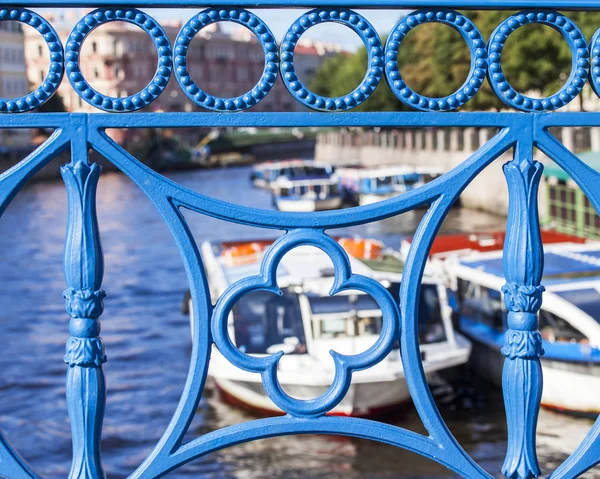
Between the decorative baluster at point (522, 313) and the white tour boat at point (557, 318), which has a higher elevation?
the decorative baluster at point (522, 313)

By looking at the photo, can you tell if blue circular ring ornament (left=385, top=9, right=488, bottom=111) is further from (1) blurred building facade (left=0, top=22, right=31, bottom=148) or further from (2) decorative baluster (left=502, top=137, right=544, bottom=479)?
(1) blurred building facade (left=0, top=22, right=31, bottom=148)

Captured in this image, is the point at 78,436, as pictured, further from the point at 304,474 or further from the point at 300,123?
the point at 304,474

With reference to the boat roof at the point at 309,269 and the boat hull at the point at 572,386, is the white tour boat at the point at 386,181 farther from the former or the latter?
the boat hull at the point at 572,386

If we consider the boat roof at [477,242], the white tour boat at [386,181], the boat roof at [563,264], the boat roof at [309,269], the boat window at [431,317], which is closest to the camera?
the boat roof at [309,269]

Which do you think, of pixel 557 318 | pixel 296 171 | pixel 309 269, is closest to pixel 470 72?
pixel 557 318

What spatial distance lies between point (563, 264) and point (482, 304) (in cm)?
111

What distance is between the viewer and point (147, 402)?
12.2 meters

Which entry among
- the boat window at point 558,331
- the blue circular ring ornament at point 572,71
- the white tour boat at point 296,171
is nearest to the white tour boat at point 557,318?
the boat window at point 558,331

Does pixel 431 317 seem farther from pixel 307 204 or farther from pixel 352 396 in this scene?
pixel 307 204

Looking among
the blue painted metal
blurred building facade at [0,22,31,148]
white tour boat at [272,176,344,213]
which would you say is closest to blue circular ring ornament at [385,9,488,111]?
the blue painted metal

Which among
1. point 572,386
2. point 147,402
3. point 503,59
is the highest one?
point 503,59

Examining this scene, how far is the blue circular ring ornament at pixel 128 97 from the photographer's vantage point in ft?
4.66

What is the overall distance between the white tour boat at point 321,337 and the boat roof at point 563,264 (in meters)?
1.07

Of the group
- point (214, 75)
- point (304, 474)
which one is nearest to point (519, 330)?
point (304, 474)
